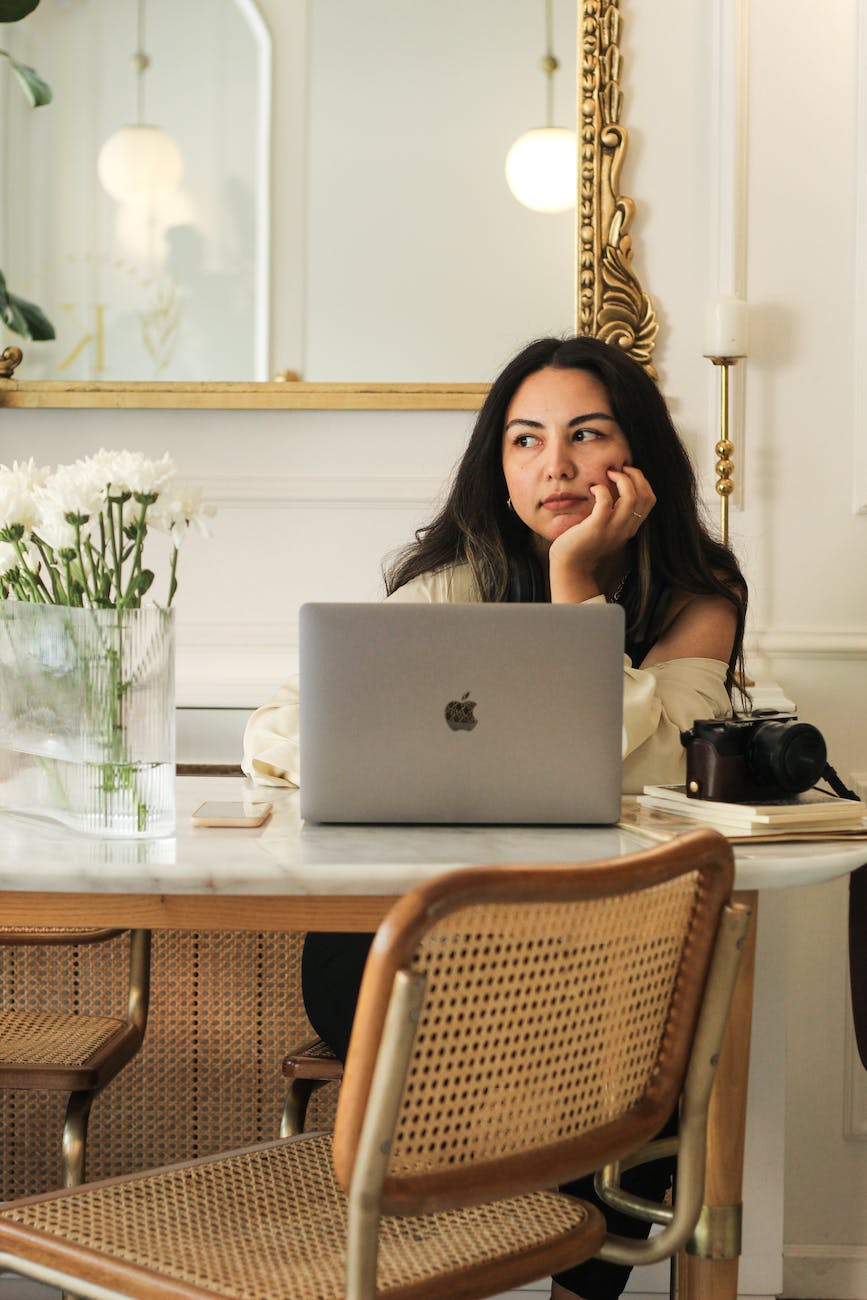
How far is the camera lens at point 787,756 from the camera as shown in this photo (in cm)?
128

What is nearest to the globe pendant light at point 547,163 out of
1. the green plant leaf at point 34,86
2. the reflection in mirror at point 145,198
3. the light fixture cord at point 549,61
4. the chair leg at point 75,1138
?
the light fixture cord at point 549,61

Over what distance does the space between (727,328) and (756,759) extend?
4.26 ft

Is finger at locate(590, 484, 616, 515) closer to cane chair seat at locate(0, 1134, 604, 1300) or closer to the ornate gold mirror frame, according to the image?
the ornate gold mirror frame

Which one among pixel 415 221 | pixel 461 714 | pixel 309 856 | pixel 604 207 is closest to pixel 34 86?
pixel 415 221

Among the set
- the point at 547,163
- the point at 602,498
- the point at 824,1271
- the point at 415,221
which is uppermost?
the point at 547,163

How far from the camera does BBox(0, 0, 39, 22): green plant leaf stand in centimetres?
240

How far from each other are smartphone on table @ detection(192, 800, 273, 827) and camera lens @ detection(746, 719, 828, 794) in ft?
1.53

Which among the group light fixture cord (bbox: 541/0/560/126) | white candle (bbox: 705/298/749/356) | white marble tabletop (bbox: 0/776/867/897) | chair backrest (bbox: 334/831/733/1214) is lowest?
chair backrest (bbox: 334/831/733/1214)

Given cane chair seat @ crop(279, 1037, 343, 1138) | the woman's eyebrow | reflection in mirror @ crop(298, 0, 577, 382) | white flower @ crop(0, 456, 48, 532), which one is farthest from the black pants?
reflection in mirror @ crop(298, 0, 577, 382)

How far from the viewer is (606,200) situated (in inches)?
99.3

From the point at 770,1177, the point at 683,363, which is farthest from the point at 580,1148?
the point at 683,363

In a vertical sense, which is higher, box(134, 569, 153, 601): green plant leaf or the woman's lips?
the woman's lips

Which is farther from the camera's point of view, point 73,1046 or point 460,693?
point 73,1046

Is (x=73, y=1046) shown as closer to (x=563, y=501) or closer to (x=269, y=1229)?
(x=269, y=1229)
